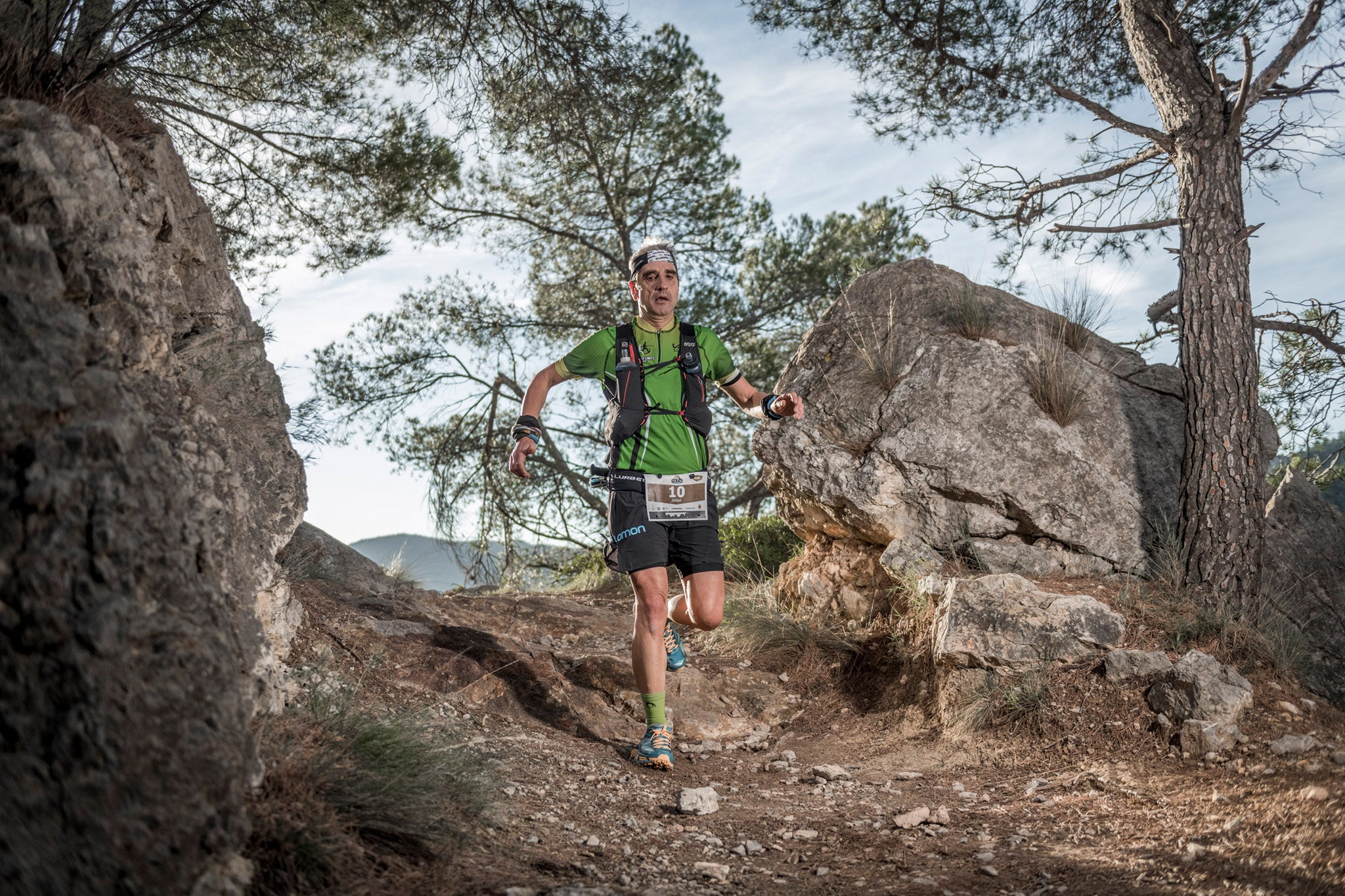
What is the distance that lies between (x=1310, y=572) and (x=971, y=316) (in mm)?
2805

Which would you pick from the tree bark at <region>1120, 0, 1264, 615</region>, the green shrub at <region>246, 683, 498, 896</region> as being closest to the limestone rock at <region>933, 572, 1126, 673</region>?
the tree bark at <region>1120, 0, 1264, 615</region>

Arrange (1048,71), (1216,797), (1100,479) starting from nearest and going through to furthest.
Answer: (1216,797) < (1100,479) < (1048,71)

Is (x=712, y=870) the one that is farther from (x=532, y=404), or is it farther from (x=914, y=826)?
(x=532, y=404)

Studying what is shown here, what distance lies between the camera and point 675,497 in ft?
14.8

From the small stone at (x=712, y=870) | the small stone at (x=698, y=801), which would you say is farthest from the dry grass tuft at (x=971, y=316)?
the small stone at (x=712, y=870)

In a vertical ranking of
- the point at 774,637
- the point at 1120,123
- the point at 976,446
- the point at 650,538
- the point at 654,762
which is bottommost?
the point at 654,762

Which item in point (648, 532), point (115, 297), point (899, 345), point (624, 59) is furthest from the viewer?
point (624, 59)

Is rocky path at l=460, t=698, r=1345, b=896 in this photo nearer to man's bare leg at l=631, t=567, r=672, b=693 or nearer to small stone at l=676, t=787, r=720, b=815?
small stone at l=676, t=787, r=720, b=815

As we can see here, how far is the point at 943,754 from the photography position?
4715mm

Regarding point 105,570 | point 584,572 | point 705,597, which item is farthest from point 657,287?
point 584,572

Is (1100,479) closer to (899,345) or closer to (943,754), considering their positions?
(899,345)

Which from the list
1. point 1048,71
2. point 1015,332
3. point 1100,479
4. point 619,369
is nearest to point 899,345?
point 1015,332

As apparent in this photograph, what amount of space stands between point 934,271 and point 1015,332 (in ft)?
2.78

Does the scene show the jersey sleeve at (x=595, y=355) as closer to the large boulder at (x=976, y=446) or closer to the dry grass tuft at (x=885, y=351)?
the large boulder at (x=976, y=446)
